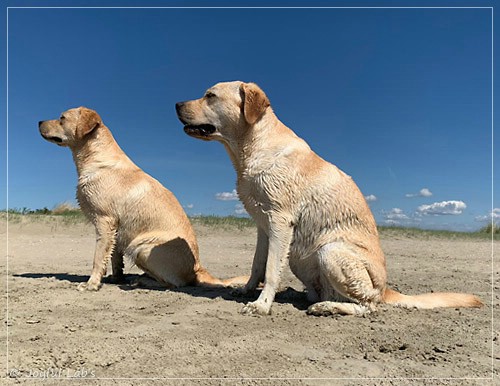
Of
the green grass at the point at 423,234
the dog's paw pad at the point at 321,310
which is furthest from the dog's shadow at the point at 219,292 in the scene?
the green grass at the point at 423,234

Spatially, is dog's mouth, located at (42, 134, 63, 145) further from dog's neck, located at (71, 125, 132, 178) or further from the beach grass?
the beach grass

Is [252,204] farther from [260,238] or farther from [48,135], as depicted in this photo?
[48,135]

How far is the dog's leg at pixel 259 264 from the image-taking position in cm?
522

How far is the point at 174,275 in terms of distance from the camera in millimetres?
6023

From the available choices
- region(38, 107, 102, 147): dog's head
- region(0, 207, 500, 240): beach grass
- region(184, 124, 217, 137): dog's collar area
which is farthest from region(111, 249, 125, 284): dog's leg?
region(0, 207, 500, 240): beach grass

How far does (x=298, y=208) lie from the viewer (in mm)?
4770

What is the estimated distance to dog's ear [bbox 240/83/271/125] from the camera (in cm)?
484

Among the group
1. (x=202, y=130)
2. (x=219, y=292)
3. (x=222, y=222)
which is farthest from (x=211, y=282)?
(x=222, y=222)

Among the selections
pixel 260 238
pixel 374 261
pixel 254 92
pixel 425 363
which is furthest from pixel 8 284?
pixel 425 363

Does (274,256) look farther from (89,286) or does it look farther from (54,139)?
(54,139)

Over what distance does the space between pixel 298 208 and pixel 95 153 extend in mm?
3399

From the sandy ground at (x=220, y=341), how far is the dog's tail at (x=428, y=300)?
121 millimetres

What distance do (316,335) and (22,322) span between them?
2896mm

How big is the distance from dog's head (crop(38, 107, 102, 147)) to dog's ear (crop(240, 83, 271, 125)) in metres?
2.72
